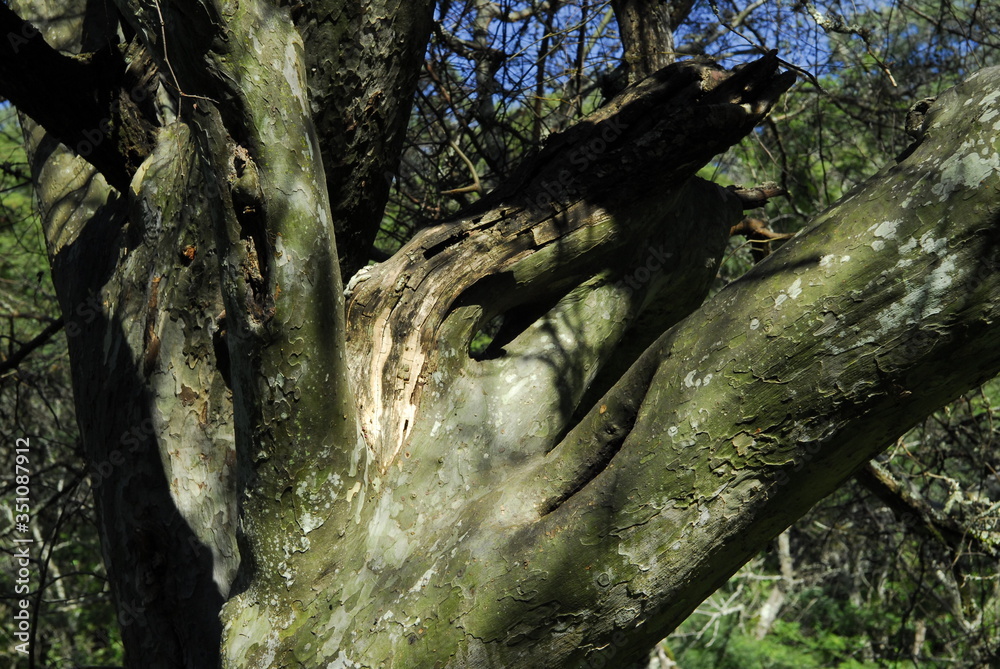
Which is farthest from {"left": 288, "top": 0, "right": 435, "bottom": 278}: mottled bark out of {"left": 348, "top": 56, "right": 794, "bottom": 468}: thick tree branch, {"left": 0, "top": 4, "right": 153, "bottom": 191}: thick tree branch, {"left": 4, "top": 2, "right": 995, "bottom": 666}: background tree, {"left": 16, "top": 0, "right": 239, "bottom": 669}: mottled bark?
{"left": 0, "top": 4, "right": 153, "bottom": 191}: thick tree branch

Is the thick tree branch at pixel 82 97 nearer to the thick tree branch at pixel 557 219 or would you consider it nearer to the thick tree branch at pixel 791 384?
the thick tree branch at pixel 557 219

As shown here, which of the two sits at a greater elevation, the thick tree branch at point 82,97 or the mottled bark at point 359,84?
the thick tree branch at point 82,97

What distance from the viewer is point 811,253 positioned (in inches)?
70.0

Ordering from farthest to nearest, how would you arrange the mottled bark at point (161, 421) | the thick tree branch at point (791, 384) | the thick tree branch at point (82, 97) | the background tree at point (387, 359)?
1. the thick tree branch at point (82, 97)
2. the mottled bark at point (161, 421)
3. the background tree at point (387, 359)
4. the thick tree branch at point (791, 384)

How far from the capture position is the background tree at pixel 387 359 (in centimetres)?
178

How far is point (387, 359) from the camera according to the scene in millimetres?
2365

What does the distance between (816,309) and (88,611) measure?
12288 millimetres

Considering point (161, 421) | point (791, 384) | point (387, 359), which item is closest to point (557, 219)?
point (387, 359)

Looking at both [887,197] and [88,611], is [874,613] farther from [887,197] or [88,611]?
[88,611]

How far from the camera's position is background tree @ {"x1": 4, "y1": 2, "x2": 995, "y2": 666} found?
178cm

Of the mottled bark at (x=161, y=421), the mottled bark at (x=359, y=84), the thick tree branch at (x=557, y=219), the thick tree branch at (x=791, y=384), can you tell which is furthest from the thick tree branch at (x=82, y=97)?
the thick tree branch at (x=791, y=384)

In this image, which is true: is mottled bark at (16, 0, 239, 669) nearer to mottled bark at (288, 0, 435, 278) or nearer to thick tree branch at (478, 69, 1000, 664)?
mottled bark at (288, 0, 435, 278)

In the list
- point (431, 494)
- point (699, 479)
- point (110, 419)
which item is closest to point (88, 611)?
point (110, 419)

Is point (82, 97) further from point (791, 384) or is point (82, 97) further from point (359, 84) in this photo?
point (791, 384)
